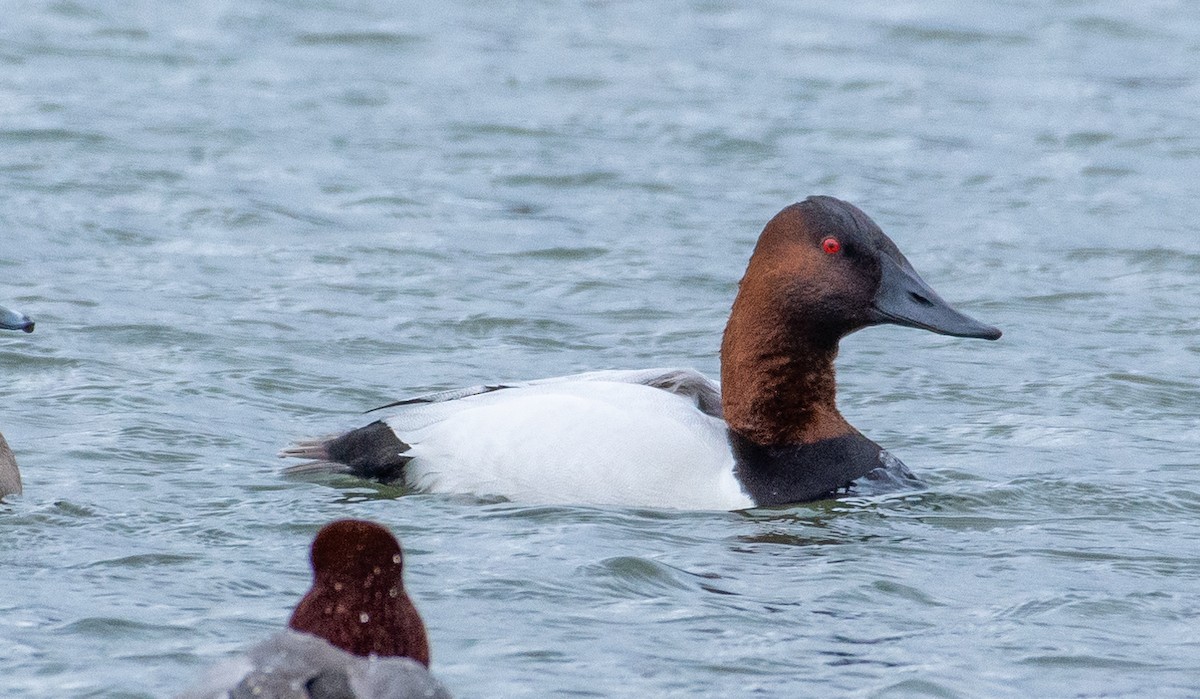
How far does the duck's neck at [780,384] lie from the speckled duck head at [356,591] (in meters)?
2.89

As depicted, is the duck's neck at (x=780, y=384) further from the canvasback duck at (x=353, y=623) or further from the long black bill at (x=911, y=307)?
the canvasback duck at (x=353, y=623)

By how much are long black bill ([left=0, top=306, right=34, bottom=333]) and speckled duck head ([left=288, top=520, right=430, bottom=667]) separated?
2.92 m

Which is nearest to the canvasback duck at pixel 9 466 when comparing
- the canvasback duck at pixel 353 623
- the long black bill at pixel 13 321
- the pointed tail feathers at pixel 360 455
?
the long black bill at pixel 13 321

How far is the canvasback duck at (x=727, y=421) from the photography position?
6.39m

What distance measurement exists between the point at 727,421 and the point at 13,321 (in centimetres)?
220

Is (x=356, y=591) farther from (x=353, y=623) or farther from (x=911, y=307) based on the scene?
(x=911, y=307)

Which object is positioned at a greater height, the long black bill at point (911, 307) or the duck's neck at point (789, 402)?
the long black bill at point (911, 307)

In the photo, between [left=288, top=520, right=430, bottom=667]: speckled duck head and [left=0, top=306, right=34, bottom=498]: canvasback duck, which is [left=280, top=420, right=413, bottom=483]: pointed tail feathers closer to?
[left=0, top=306, right=34, bottom=498]: canvasback duck

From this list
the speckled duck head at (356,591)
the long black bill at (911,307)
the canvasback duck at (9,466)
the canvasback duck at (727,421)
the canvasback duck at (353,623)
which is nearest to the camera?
the canvasback duck at (353,623)

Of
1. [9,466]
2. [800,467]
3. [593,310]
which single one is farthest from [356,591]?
[593,310]

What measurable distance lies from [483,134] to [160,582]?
7.19 meters

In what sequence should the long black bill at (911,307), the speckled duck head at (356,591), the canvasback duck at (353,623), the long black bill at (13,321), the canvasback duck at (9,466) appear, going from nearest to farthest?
1. the canvasback duck at (353,623)
2. the speckled duck head at (356,591)
3. the canvasback duck at (9,466)
4. the long black bill at (13,321)
5. the long black bill at (911,307)

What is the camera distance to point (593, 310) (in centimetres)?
940

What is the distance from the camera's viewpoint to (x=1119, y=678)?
5.06m
